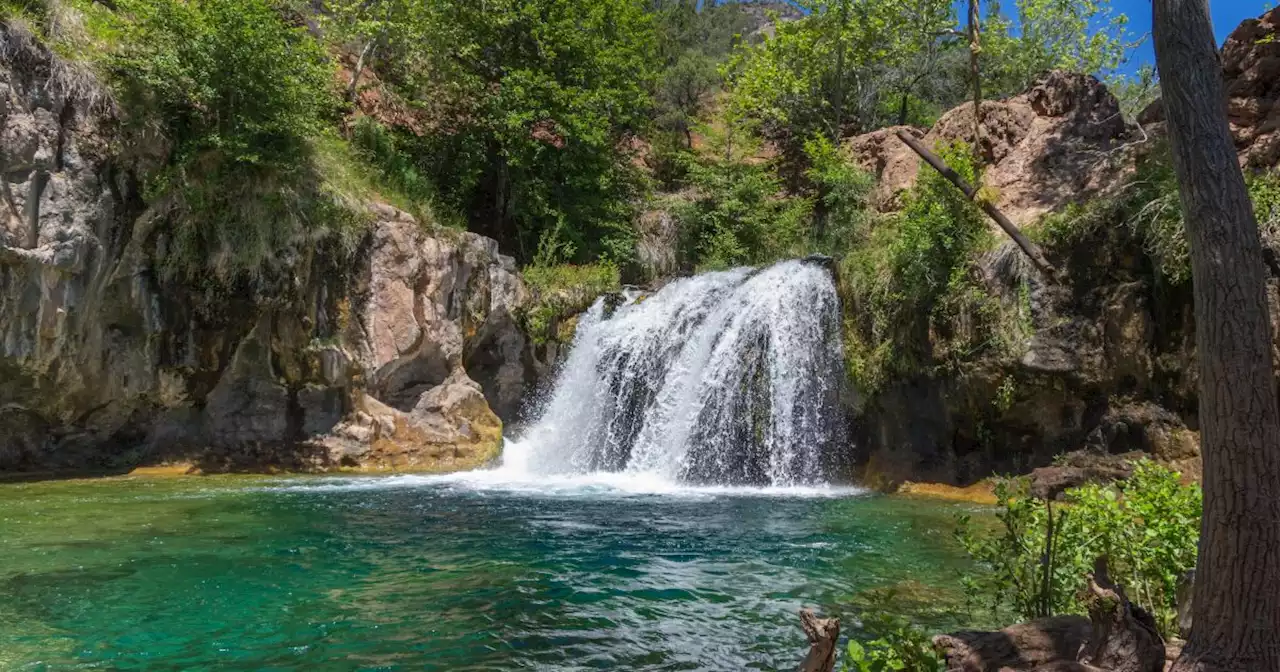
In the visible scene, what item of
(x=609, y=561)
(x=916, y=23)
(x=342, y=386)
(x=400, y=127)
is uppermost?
(x=916, y=23)

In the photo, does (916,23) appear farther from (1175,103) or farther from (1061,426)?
(1175,103)

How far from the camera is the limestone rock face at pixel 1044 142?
13.5 m

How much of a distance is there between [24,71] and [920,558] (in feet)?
43.1

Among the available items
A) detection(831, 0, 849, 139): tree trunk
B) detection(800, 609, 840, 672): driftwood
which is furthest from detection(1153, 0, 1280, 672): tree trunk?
detection(831, 0, 849, 139): tree trunk

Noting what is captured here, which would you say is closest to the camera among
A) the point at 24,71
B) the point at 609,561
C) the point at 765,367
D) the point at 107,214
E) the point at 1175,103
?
the point at 1175,103

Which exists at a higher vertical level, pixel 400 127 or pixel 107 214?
pixel 400 127

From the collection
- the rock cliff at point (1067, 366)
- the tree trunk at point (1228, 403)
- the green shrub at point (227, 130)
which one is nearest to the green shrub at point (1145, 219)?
the rock cliff at point (1067, 366)

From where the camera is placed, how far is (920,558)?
285 inches

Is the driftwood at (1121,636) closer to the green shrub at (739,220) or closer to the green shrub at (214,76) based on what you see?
the green shrub at (214,76)

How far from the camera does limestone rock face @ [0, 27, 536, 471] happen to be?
37.7 feet

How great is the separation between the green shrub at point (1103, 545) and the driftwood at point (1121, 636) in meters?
0.57

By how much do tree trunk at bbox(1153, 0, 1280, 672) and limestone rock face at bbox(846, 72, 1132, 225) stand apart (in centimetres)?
1041

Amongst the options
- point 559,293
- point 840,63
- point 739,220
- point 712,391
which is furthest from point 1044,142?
point 559,293

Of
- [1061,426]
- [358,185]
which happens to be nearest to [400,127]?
[358,185]
